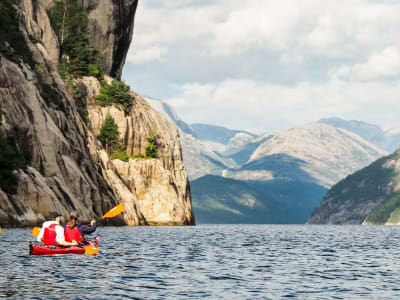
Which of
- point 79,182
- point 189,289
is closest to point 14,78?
point 79,182

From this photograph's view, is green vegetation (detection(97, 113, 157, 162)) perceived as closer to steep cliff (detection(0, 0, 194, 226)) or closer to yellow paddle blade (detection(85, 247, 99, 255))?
steep cliff (detection(0, 0, 194, 226))

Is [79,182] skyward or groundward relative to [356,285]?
skyward

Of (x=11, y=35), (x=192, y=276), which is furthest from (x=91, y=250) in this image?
(x=11, y=35)

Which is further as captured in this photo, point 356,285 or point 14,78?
point 14,78

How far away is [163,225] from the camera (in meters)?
123

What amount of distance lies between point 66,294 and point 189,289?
18.9 feet

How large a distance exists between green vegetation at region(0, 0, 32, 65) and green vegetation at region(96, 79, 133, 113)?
110ft

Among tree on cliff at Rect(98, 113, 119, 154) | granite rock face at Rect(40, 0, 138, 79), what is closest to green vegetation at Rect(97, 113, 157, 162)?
tree on cliff at Rect(98, 113, 119, 154)

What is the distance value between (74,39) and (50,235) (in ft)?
340

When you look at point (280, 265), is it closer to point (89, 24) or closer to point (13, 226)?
point (13, 226)

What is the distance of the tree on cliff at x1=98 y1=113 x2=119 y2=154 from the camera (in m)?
126

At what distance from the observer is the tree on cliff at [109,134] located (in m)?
126

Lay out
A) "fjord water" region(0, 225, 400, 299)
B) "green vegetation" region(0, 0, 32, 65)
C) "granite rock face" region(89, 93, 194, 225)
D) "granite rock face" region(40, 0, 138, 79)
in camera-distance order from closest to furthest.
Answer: "fjord water" region(0, 225, 400, 299)
"green vegetation" region(0, 0, 32, 65)
"granite rock face" region(89, 93, 194, 225)
"granite rock face" region(40, 0, 138, 79)

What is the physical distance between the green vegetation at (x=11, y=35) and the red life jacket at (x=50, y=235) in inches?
2146
